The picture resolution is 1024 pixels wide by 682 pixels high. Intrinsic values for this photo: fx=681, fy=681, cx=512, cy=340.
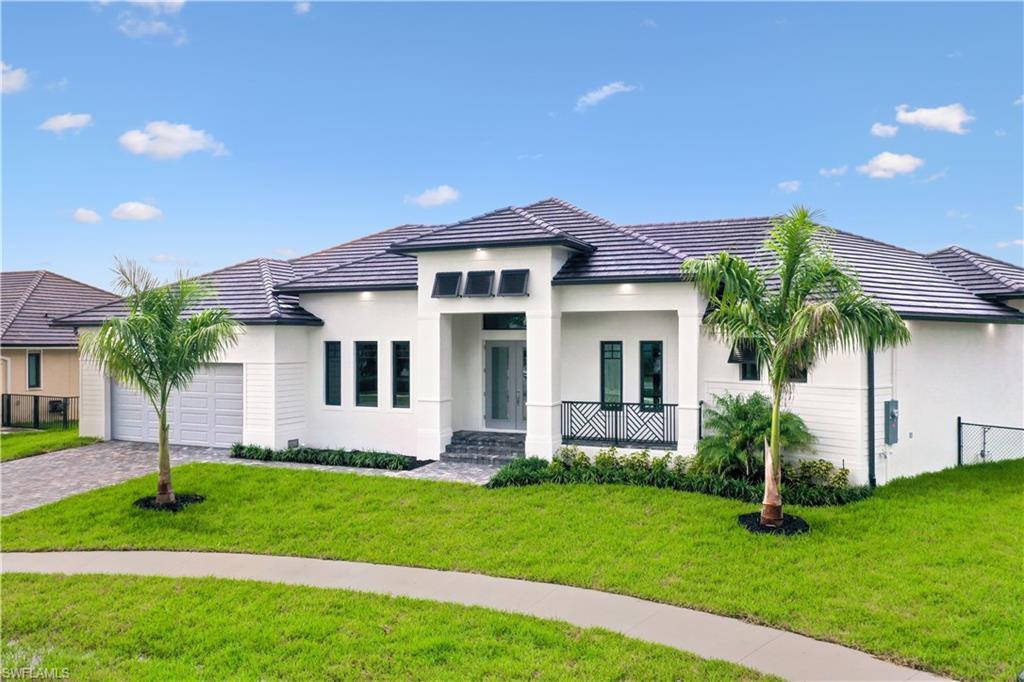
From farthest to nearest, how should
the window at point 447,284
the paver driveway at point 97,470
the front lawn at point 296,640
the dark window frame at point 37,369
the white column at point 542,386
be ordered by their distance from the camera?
the dark window frame at point 37,369, the window at point 447,284, the white column at point 542,386, the paver driveway at point 97,470, the front lawn at point 296,640

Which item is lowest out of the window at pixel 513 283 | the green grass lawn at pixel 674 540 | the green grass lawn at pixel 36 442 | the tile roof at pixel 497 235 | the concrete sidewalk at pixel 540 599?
the concrete sidewalk at pixel 540 599

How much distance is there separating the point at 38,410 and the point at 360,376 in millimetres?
14621

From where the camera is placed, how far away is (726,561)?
30.3 feet

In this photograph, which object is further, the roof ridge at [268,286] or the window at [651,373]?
the roof ridge at [268,286]

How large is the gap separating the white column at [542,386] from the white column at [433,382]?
7.50 feet

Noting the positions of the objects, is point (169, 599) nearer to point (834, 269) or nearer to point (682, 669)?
point (682, 669)

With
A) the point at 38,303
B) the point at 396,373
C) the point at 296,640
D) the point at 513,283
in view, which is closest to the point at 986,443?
the point at 513,283

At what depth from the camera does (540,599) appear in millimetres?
8164

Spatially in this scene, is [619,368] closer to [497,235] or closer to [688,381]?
[688,381]

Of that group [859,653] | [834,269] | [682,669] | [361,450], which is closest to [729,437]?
[834,269]

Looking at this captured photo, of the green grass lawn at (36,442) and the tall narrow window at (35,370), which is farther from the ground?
the tall narrow window at (35,370)

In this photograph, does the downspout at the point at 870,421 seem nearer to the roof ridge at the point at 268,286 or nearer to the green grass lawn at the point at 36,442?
the roof ridge at the point at 268,286

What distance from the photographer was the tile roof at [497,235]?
15.1 m

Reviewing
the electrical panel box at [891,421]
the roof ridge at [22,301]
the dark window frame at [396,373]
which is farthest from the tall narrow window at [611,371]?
the roof ridge at [22,301]
